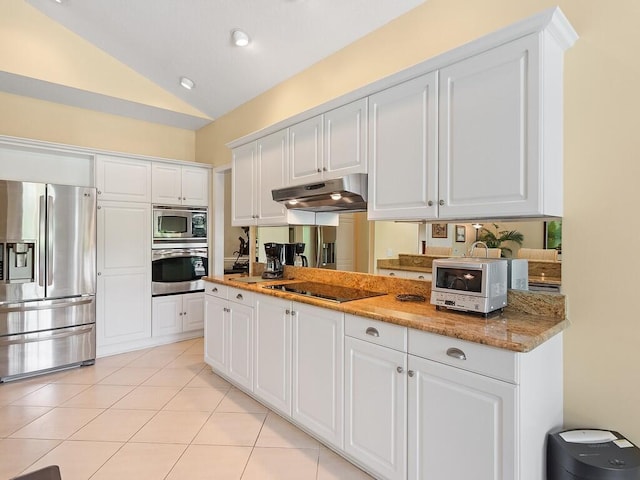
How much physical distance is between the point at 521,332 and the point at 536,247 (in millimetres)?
607

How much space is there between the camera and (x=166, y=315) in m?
4.36

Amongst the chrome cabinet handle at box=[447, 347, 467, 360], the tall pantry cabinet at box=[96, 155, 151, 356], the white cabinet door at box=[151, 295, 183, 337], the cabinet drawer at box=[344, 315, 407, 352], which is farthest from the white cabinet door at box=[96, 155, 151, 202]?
the chrome cabinet handle at box=[447, 347, 467, 360]

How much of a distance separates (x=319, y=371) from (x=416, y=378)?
713 mm

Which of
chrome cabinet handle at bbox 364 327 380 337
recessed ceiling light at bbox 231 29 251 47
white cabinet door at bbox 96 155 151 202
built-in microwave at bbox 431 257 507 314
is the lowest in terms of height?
chrome cabinet handle at bbox 364 327 380 337

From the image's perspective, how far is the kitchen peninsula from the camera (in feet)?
4.59

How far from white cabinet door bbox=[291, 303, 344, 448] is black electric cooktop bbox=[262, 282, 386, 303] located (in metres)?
0.14

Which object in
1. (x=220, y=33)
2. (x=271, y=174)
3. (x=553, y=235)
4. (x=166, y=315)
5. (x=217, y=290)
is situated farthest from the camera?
(x=166, y=315)

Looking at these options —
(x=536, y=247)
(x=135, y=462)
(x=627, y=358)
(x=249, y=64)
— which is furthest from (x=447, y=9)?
(x=135, y=462)

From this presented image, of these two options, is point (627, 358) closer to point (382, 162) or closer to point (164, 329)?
point (382, 162)

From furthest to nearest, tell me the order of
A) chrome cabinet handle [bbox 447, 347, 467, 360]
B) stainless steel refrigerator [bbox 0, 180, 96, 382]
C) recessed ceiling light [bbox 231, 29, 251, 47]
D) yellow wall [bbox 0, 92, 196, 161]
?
1. yellow wall [bbox 0, 92, 196, 161]
2. stainless steel refrigerator [bbox 0, 180, 96, 382]
3. recessed ceiling light [bbox 231, 29, 251, 47]
4. chrome cabinet handle [bbox 447, 347, 467, 360]

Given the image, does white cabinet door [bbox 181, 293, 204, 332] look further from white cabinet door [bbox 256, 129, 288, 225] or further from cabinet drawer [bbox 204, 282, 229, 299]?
white cabinet door [bbox 256, 129, 288, 225]

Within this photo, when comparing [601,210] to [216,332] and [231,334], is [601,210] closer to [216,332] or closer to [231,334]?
[231,334]

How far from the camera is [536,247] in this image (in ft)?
6.19

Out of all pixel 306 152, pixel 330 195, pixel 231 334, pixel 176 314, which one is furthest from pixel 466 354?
pixel 176 314
